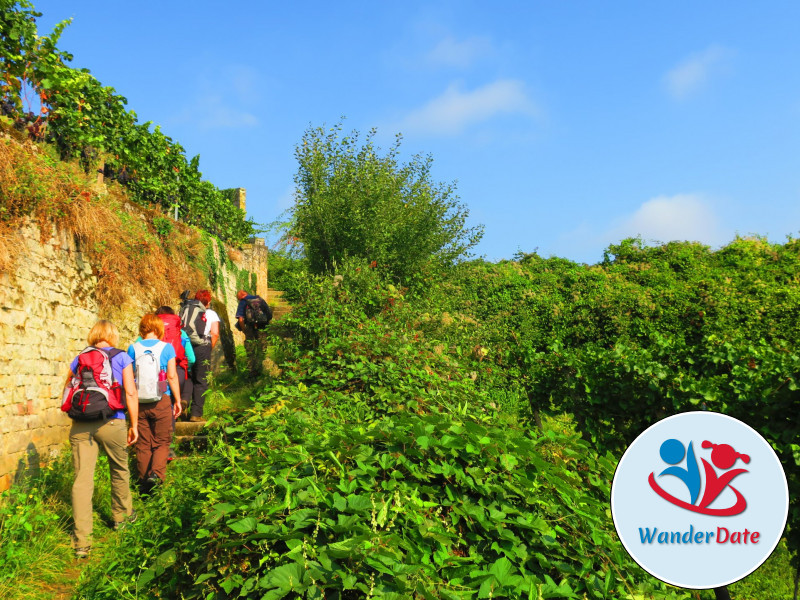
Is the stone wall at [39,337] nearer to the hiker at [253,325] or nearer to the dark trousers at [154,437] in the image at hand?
the dark trousers at [154,437]

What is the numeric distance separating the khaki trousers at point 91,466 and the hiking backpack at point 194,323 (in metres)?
3.49

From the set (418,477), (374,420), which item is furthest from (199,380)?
(418,477)

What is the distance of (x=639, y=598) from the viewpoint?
8.57 ft

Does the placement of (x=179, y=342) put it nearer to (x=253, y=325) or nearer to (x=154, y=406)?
(x=154, y=406)

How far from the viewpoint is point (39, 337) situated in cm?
699

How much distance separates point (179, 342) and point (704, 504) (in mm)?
7660

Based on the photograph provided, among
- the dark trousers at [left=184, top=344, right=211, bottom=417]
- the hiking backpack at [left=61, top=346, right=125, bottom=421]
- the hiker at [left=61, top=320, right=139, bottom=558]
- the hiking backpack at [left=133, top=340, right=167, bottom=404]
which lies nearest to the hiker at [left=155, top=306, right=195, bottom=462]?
the dark trousers at [left=184, top=344, right=211, bottom=417]

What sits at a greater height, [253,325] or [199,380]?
[253,325]

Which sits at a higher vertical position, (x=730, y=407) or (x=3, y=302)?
(x=3, y=302)

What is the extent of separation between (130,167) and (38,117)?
3.51 metres

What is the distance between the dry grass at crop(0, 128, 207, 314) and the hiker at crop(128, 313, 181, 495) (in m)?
1.81

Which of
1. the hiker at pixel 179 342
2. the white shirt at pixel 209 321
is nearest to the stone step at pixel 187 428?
the hiker at pixel 179 342

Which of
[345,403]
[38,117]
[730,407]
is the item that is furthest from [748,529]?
[38,117]

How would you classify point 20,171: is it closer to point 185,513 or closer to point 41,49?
point 41,49
